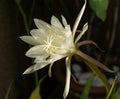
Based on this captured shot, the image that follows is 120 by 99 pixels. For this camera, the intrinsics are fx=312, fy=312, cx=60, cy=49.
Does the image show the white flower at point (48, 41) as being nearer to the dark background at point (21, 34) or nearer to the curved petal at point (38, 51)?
the curved petal at point (38, 51)

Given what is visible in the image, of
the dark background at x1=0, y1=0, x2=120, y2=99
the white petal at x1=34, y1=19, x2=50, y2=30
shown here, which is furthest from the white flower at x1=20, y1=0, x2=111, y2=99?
the dark background at x1=0, y1=0, x2=120, y2=99

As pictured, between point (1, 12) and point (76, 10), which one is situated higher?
point (1, 12)

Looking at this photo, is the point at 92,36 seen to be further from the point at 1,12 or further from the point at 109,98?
the point at 109,98

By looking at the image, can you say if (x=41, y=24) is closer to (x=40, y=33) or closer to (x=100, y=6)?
(x=40, y=33)

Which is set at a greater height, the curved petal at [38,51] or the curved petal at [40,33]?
the curved petal at [40,33]

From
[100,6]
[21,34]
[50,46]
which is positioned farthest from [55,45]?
[21,34]

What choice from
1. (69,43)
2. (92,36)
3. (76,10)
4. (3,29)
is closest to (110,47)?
(92,36)

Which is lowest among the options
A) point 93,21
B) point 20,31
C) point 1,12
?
point 93,21

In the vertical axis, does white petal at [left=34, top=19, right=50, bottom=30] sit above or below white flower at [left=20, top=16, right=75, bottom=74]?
above

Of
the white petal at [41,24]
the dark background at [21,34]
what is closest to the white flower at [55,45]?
the white petal at [41,24]

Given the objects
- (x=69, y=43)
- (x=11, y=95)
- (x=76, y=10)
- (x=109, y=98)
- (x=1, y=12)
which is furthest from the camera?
(x=76, y=10)

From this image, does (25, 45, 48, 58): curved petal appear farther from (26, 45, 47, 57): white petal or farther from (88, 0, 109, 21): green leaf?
(88, 0, 109, 21): green leaf
